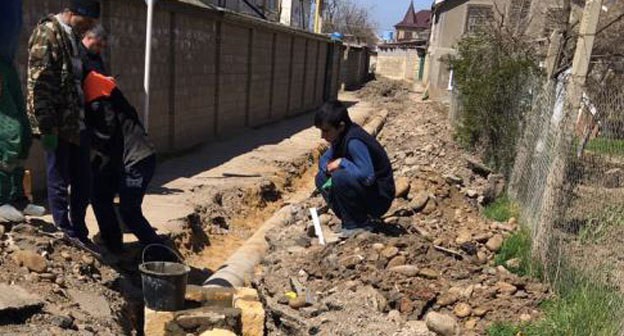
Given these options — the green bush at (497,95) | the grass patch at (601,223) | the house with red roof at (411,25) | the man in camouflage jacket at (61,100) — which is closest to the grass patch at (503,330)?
the grass patch at (601,223)

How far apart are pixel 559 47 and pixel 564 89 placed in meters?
1.63

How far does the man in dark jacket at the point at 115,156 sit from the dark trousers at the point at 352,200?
65.2 inches

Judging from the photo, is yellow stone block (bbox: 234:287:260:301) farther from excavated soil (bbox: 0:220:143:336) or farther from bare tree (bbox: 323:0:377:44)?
bare tree (bbox: 323:0:377:44)

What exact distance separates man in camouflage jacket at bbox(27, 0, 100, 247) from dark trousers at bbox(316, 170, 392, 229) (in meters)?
2.13

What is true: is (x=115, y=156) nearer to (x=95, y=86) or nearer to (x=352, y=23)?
(x=95, y=86)

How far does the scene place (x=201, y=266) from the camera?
5.99 metres

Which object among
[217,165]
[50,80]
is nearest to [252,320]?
[50,80]

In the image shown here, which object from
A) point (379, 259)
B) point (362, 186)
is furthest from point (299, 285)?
point (362, 186)

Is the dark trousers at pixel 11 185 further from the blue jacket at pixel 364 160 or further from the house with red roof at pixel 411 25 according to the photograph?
the house with red roof at pixel 411 25

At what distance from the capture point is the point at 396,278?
4828 millimetres

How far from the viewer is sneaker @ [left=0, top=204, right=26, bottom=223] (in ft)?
13.2

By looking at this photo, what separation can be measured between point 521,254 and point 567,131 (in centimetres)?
117

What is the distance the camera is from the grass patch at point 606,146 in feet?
17.1

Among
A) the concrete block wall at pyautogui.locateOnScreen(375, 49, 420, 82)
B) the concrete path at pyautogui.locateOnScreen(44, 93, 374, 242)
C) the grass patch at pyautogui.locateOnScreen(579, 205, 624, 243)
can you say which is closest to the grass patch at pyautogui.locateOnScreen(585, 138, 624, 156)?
the grass patch at pyautogui.locateOnScreen(579, 205, 624, 243)
